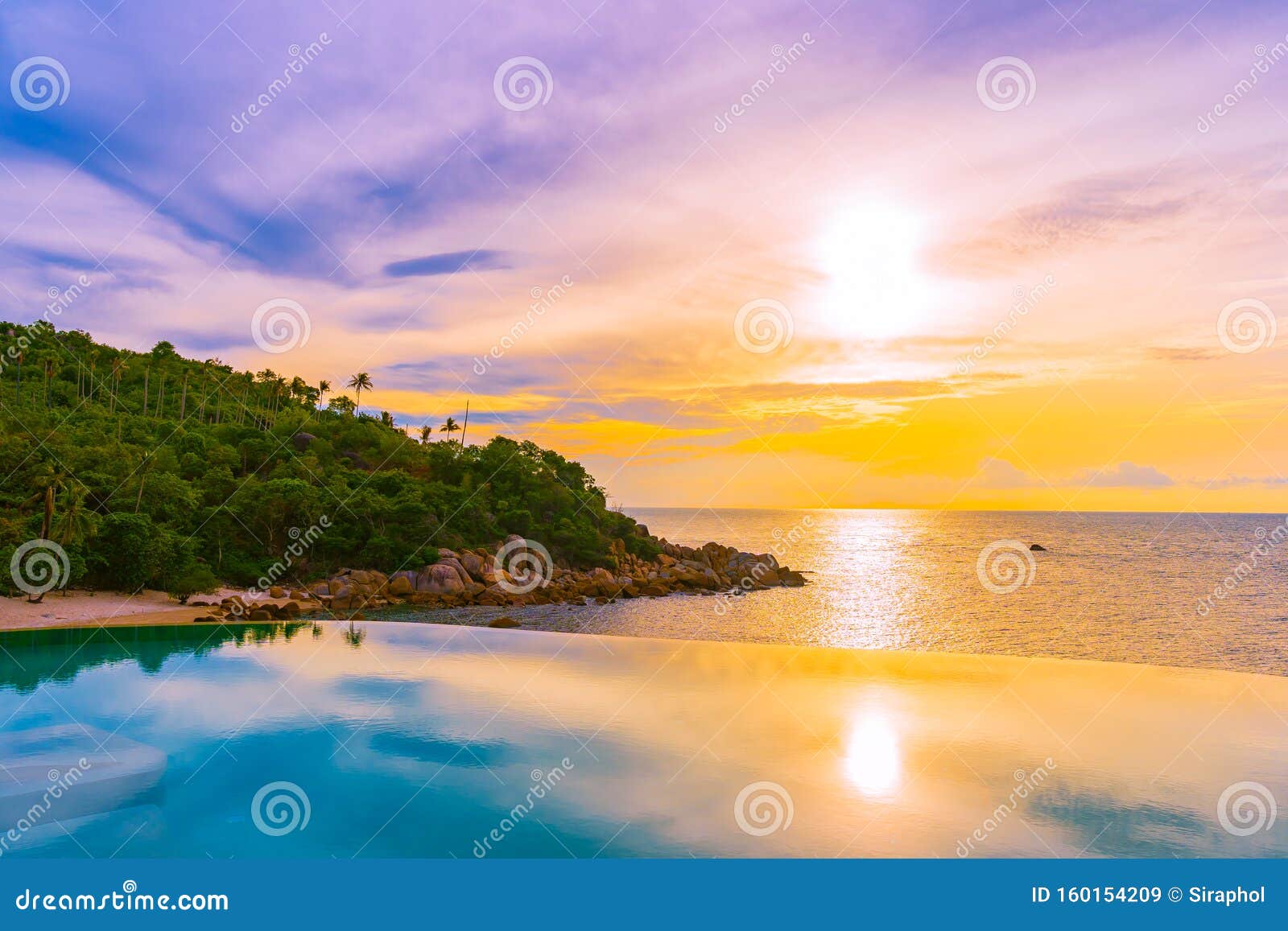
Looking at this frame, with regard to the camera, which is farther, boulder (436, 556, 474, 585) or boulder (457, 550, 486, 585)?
boulder (457, 550, 486, 585)

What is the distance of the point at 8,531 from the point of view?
2878cm

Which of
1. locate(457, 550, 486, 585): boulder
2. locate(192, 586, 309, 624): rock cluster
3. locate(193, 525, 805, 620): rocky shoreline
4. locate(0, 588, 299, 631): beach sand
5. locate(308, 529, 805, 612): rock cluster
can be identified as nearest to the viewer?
locate(0, 588, 299, 631): beach sand

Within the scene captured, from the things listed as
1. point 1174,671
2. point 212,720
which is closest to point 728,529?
point 1174,671

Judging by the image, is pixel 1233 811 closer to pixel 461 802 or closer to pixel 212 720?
pixel 461 802

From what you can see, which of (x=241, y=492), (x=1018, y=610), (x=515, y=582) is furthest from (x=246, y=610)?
(x=1018, y=610)

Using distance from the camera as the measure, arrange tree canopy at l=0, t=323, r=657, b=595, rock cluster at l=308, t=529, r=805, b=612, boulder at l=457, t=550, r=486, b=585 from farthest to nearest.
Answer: boulder at l=457, t=550, r=486, b=585
rock cluster at l=308, t=529, r=805, b=612
tree canopy at l=0, t=323, r=657, b=595

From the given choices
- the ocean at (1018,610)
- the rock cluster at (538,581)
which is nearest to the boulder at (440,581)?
the rock cluster at (538,581)

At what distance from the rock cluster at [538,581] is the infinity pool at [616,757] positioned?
12.8m

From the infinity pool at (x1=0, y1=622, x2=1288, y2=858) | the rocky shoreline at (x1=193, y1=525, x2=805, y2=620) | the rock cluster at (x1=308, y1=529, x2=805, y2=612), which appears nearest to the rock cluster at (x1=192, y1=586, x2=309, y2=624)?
the rocky shoreline at (x1=193, y1=525, x2=805, y2=620)

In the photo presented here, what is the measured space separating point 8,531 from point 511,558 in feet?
75.3

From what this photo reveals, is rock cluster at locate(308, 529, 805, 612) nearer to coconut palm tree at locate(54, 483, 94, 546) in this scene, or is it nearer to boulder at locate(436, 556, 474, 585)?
boulder at locate(436, 556, 474, 585)

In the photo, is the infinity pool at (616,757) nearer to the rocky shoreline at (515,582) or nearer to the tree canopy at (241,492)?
the tree canopy at (241,492)

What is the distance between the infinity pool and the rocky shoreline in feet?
35.5

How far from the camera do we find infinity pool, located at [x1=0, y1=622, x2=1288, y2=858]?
35.1ft
